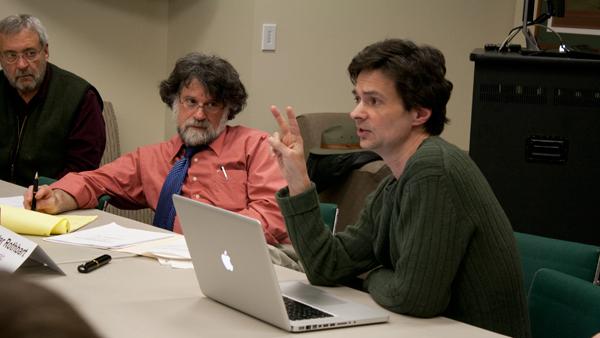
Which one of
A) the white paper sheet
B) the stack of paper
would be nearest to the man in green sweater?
the stack of paper

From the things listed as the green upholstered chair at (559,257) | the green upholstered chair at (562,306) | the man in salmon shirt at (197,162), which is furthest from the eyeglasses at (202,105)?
the green upholstered chair at (562,306)

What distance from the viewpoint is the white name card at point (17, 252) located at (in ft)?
6.77

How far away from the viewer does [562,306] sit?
6.40ft

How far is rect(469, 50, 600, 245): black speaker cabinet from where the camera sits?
3.41m

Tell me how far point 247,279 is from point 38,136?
242 cm

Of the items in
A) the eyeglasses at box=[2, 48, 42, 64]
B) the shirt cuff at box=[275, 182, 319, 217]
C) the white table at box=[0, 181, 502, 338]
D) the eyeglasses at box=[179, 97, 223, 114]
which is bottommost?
the white table at box=[0, 181, 502, 338]

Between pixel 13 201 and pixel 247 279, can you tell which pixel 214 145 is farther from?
pixel 247 279

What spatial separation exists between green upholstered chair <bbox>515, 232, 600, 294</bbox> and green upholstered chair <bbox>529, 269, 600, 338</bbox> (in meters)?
0.12

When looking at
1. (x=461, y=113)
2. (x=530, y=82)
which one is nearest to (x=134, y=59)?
(x=461, y=113)

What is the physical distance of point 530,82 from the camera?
3438 mm

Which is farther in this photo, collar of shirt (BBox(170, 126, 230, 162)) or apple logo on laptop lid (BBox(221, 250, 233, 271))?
collar of shirt (BBox(170, 126, 230, 162))

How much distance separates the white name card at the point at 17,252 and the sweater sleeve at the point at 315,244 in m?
0.57

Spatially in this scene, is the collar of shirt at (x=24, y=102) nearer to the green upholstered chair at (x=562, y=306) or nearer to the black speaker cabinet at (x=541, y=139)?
the black speaker cabinet at (x=541, y=139)

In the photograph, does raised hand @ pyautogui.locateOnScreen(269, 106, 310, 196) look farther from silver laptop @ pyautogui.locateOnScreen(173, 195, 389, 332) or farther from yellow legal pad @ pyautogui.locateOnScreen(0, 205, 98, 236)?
yellow legal pad @ pyautogui.locateOnScreen(0, 205, 98, 236)
